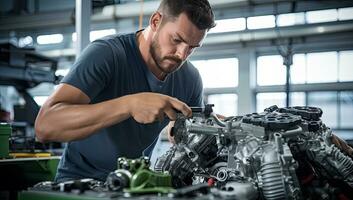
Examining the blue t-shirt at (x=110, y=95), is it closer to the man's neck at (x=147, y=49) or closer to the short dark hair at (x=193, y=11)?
the man's neck at (x=147, y=49)

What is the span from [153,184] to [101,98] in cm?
75

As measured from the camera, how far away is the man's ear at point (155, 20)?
1791mm

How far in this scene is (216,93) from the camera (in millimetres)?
7047

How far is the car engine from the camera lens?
141 cm

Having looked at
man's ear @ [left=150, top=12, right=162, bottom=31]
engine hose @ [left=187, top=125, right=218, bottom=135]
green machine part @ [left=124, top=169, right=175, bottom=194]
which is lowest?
green machine part @ [left=124, top=169, right=175, bottom=194]

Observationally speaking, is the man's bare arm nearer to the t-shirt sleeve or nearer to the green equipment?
the t-shirt sleeve

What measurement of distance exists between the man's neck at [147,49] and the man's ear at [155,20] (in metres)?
0.04

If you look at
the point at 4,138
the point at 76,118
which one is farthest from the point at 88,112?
the point at 4,138

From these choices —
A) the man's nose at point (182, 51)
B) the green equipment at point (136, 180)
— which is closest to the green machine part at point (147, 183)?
the green equipment at point (136, 180)

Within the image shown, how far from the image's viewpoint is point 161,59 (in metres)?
1.81

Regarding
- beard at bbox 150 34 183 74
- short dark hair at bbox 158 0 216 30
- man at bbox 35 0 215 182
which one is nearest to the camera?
man at bbox 35 0 215 182

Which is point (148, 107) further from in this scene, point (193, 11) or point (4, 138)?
point (4, 138)

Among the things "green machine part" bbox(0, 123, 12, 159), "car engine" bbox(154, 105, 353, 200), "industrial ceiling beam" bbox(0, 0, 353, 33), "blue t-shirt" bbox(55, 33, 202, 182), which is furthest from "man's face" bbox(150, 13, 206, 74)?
"industrial ceiling beam" bbox(0, 0, 353, 33)

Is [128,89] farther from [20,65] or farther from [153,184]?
[20,65]
